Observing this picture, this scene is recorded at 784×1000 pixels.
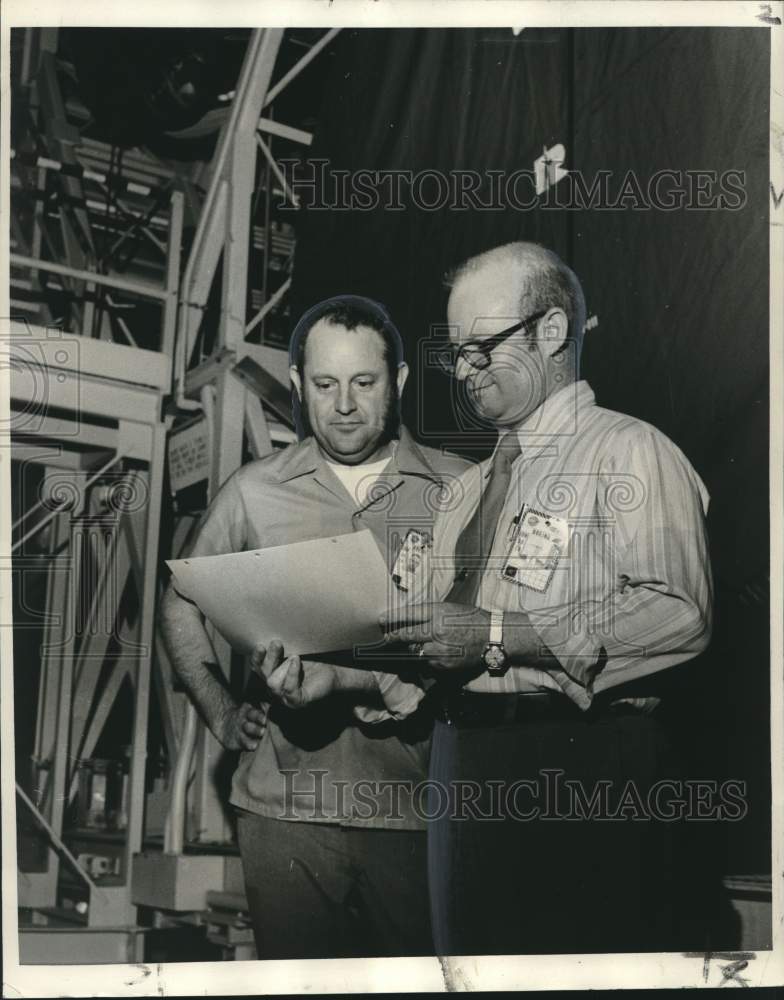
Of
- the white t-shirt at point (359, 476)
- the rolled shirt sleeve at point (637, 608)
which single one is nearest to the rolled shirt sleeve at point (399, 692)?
the rolled shirt sleeve at point (637, 608)

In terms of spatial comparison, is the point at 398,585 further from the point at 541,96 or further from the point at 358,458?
the point at 541,96

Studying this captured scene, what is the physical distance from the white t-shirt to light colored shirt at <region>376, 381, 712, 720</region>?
218mm

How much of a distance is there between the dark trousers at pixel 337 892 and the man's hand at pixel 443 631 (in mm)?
436

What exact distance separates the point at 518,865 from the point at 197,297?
65.2 inches

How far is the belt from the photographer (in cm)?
294

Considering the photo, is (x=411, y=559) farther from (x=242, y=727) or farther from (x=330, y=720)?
(x=242, y=727)

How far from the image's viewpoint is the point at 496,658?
295cm

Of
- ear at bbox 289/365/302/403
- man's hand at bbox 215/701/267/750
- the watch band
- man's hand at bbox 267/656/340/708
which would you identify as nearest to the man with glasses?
the watch band

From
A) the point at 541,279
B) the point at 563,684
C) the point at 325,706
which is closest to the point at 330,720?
the point at 325,706

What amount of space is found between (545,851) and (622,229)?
1.56m

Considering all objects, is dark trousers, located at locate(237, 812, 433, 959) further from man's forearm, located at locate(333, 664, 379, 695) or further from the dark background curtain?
the dark background curtain

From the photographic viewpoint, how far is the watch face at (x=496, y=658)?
295 centimetres

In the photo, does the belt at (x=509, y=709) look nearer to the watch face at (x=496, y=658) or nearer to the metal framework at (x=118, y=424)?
the watch face at (x=496, y=658)

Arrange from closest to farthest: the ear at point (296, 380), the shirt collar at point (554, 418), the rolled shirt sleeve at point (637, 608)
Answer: the rolled shirt sleeve at point (637, 608), the shirt collar at point (554, 418), the ear at point (296, 380)
